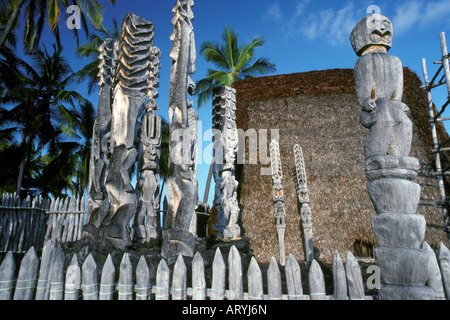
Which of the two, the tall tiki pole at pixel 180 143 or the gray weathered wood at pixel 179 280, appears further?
the tall tiki pole at pixel 180 143

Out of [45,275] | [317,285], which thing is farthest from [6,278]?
[317,285]

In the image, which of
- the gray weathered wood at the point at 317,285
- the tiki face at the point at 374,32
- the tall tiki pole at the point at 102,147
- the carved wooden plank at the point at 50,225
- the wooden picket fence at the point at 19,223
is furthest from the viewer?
the carved wooden plank at the point at 50,225

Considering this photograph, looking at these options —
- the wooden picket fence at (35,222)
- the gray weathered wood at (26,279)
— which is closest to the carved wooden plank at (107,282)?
the gray weathered wood at (26,279)

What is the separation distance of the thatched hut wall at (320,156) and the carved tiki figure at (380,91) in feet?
31.3

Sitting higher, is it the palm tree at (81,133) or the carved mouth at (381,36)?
the palm tree at (81,133)

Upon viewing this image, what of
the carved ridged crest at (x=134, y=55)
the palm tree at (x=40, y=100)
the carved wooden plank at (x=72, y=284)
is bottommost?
the carved wooden plank at (x=72, y=284)

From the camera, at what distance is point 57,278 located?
9.30 feet

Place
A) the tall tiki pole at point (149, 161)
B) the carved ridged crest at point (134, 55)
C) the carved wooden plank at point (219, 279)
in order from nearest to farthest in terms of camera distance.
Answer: the carved wooden plank at point (219, 279), the carved ridged crest at point (134, 55), the tall tiki pole at point (149, 161)

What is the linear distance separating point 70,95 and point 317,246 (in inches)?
631

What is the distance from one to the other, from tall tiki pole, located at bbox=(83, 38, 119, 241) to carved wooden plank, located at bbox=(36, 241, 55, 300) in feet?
13.0

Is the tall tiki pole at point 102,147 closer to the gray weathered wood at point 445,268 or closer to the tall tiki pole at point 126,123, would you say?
the tall tiki pole at point 126,123

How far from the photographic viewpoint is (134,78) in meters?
6.11

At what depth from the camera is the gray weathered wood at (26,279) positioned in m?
2.74
